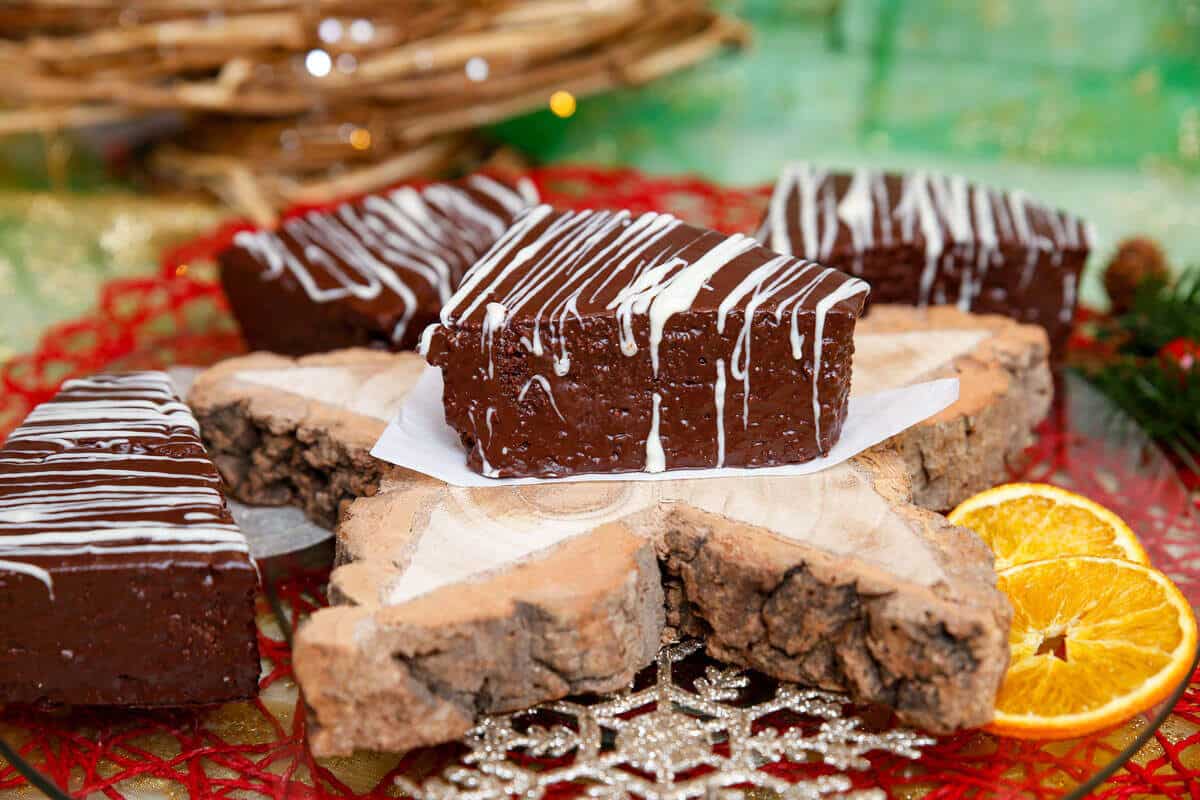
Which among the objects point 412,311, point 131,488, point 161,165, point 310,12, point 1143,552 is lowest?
point 1143,552

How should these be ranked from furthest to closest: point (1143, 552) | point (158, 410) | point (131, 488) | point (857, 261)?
point (857, 261) → point (158, 410) → point (1143, 552) → point (131, 488)

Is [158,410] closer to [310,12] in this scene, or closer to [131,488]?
[131,488]

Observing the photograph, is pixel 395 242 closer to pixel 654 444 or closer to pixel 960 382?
pixel 654 444

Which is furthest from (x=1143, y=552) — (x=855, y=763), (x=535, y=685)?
(x=535, y=685)

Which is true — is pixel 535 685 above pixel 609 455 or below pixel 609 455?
below

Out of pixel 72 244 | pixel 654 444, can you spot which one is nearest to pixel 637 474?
pixel 654 444

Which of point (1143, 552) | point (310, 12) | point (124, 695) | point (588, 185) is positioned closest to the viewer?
point (124, 695)
